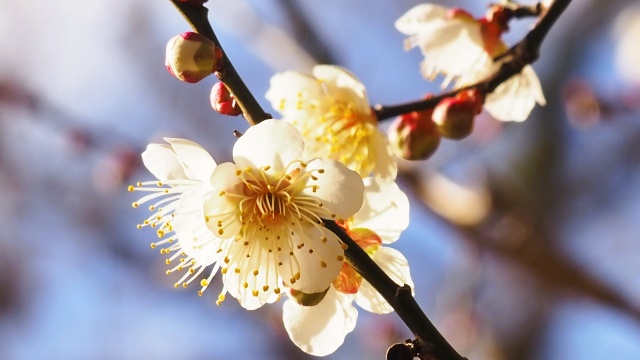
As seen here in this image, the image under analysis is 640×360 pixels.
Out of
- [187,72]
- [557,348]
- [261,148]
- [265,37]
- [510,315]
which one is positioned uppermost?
[187,72]

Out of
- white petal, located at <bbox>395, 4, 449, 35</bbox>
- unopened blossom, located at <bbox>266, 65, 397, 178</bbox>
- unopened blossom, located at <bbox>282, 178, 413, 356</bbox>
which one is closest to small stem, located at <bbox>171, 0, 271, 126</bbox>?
unopened blossom, located at <bbox>282, 178, 413, 356</bbox>

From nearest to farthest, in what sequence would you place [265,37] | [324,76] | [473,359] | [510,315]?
[324,76]
[265,37]
[473,359]
[510,315]

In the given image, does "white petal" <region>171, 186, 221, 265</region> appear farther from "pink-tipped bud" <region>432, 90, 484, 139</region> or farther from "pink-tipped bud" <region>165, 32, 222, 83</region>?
"pink-tipped bud" <region>432, 90, 484, 139</region>

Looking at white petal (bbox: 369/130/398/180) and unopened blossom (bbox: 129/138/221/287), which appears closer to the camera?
unopened blossom (bbox: 129/138/221/287)

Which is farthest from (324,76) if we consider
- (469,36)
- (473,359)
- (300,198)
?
(473,359)

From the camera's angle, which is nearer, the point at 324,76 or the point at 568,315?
the point at 324,76

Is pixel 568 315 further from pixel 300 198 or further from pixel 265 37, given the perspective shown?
pixel 300 198
